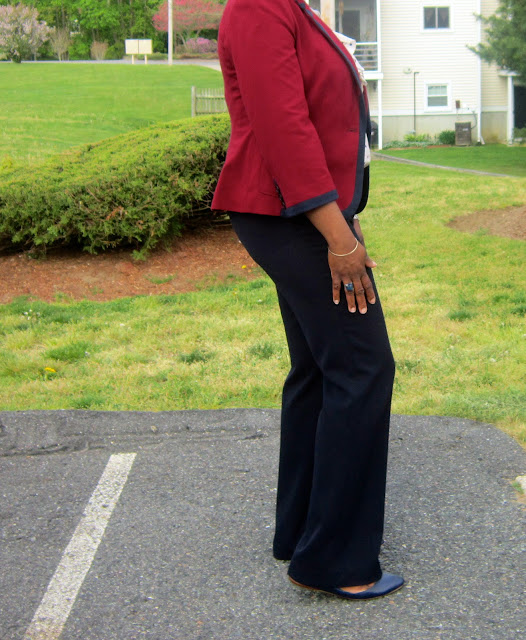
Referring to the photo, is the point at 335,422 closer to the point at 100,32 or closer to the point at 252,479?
the point at 252,479

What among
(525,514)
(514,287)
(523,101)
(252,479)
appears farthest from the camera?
(523,101)

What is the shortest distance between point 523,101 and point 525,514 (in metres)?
32.2

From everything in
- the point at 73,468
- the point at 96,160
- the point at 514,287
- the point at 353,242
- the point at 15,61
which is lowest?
the point at 73,468

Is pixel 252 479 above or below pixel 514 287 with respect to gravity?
below

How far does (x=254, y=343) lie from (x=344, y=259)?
343 centimetres

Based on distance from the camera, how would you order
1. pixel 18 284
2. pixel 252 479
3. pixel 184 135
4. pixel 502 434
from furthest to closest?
pixel 184 135 < pixel 18 284 < pixel 502 434 < pixel 252 479

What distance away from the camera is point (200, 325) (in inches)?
247

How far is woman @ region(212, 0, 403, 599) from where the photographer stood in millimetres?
2217

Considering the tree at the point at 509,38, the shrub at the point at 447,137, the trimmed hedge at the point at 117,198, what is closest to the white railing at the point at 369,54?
the shrub at the point at 447,137

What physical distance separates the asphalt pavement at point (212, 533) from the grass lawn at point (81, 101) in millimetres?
7171

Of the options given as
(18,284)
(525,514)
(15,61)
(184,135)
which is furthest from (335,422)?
(15,61)

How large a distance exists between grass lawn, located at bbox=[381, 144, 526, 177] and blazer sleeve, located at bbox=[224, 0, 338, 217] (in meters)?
18.7

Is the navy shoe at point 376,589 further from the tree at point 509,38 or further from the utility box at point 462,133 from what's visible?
the utility box at point 462,133

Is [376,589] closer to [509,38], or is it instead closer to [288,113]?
[288,113]
